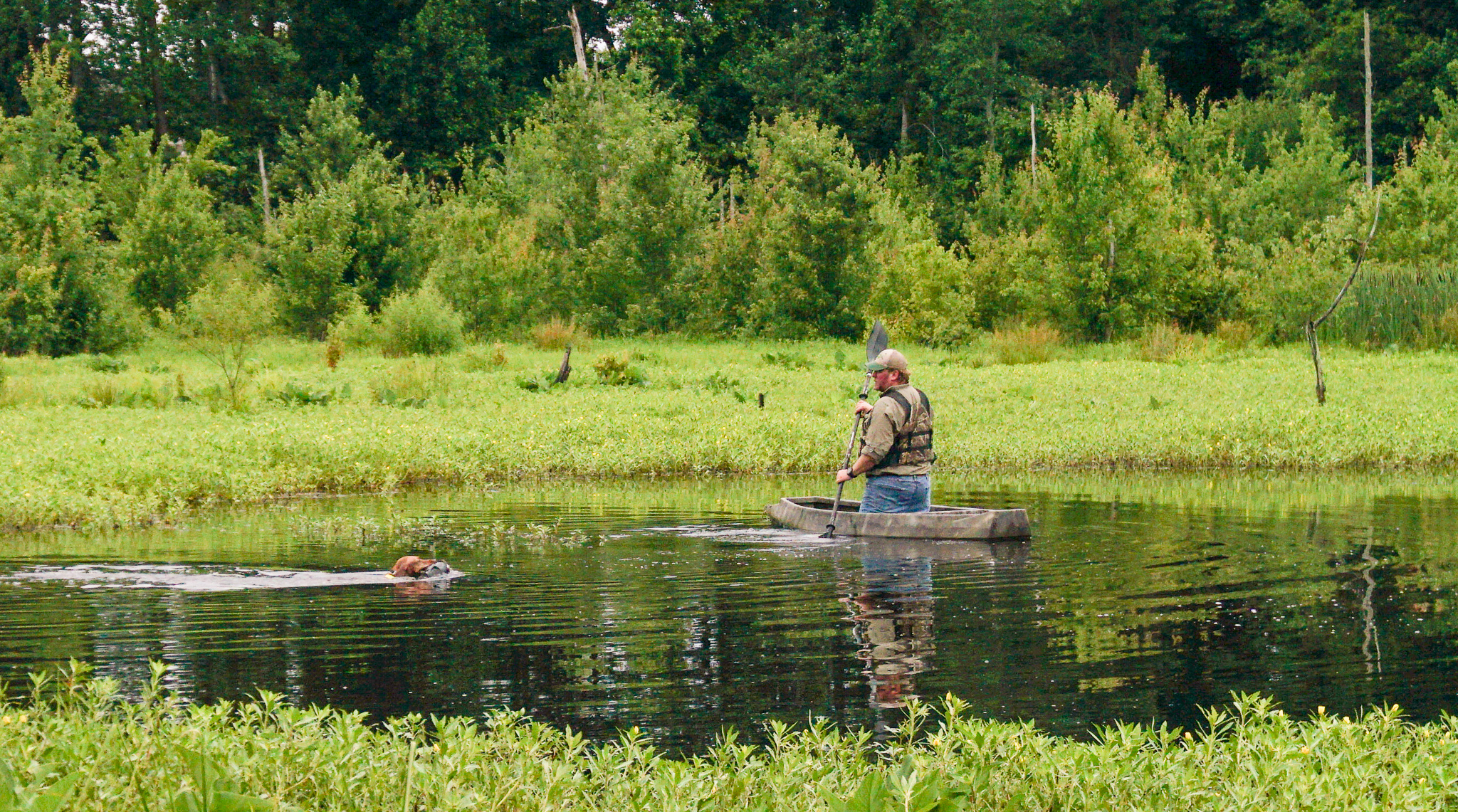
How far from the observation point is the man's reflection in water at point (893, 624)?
8.03m

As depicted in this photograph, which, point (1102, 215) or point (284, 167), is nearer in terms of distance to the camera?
point (1102, 215)

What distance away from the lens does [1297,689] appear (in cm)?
791

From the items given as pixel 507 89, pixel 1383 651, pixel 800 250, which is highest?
pixel 507 89

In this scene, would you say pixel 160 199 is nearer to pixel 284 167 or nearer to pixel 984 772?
pixel 284 167

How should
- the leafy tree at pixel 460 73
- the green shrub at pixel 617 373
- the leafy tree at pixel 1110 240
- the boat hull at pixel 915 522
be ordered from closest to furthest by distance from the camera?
the boat hull at pixel 915 522
the green shrub at pixel 617 373
the leafy tree at pixel 1110 240
the leafy tree at pixel 460 73

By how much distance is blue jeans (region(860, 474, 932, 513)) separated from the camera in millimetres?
14031

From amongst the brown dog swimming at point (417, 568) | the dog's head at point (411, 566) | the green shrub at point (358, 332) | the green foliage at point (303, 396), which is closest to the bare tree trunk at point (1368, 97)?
the green shrub at point (358, 332)

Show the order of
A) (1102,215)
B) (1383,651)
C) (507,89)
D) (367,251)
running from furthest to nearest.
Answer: (507,89) < (367,251) < (1102,215) < (1383,651)

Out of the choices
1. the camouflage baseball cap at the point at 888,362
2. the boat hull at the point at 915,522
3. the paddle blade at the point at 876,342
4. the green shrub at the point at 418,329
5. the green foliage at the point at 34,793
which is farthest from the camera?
the green shrub at the point at 418,329

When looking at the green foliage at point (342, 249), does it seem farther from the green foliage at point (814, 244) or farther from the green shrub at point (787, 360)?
the green shrub at point (787, 360)

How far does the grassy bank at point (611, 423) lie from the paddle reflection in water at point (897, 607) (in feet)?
21.9

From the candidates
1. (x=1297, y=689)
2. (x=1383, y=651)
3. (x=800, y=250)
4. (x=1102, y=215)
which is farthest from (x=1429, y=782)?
(x=800, y=250)

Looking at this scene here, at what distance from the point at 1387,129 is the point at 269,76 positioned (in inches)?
1561

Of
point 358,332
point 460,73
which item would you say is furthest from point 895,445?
point 460,73
